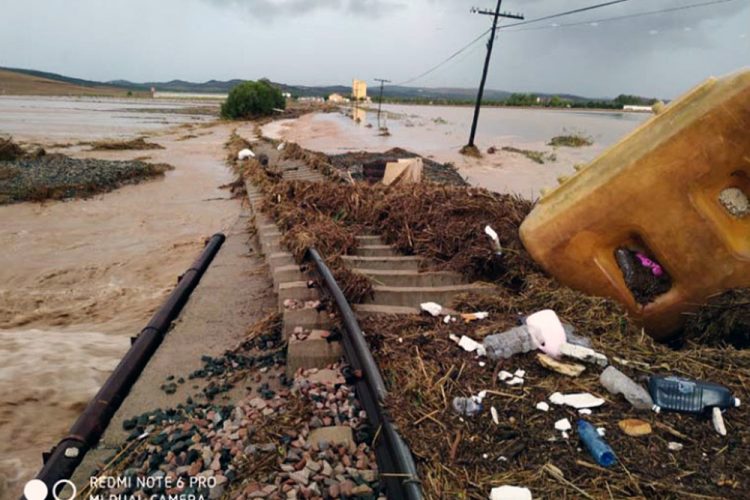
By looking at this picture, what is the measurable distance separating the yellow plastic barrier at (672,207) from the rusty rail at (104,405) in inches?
148

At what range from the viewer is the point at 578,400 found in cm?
270

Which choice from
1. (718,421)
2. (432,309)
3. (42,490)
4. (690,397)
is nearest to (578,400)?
(690,397)

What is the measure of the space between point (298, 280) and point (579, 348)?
9.09ft

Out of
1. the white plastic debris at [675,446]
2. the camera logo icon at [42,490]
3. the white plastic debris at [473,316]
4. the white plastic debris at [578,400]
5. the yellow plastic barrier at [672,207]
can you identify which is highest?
the yellow plastic barrier at [672,207]

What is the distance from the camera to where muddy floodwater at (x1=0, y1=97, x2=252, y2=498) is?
12.1ft

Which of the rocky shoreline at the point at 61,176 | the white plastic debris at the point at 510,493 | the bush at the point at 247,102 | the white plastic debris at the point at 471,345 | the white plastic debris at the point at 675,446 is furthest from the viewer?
the bush at the point at 247,102

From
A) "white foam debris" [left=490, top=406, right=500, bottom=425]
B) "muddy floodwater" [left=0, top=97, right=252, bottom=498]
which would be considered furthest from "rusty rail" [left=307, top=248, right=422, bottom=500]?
"muddy floodwater" [left=0, top=97, right=252, bottom=498]

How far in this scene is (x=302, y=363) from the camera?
3.41 meters

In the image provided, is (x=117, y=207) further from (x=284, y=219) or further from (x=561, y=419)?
(x=561, y=419)

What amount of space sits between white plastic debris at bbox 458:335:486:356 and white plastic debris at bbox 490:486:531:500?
3.73 ft

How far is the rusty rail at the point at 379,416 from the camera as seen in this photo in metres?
2.18

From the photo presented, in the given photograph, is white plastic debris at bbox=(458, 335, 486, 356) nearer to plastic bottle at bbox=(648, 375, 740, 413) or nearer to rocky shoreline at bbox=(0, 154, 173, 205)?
plastic bottle at bbox=(648, 375, 740, 413)

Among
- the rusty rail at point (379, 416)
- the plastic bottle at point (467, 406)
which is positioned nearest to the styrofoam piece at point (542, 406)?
the plastic bottle at point (467, 406)

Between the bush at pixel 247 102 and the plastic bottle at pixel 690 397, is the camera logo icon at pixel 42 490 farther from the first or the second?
the bush at pixel 247 102
